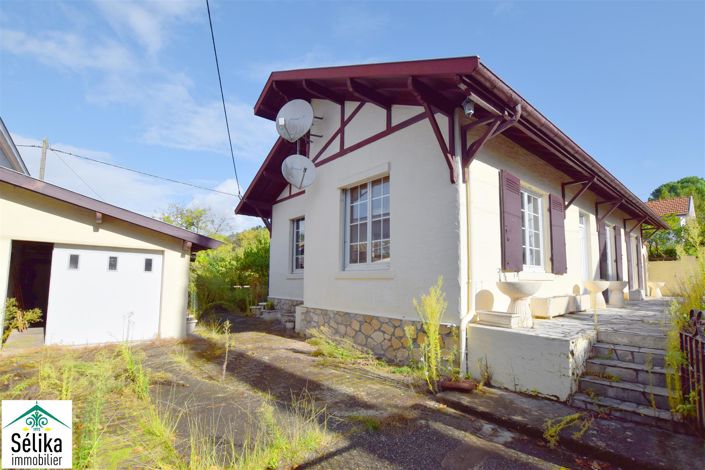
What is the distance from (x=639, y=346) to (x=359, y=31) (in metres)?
6.99

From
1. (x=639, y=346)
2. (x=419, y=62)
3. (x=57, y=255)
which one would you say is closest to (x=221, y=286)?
(x=57, y=255)

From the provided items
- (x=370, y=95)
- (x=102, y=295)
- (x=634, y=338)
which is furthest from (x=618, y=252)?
(x=102, y=295)

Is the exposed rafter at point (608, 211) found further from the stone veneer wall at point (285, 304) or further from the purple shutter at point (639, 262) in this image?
the stone veneer wall at point (285, 304)

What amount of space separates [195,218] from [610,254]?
2659 centimetres

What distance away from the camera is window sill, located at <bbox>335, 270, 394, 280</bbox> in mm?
5514

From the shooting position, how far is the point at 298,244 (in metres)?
9.78

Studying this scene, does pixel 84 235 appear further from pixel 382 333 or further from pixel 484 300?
pixel 484 300

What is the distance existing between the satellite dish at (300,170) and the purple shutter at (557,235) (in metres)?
4.94

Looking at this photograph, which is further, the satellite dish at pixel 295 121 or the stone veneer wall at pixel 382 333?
the satellite dish at pixel 295 121

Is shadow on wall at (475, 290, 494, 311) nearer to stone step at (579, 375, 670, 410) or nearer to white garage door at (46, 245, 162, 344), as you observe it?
stone step at (579, 375, 670, 410)

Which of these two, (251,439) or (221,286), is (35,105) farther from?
(251,439)

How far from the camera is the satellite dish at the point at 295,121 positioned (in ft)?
23.6

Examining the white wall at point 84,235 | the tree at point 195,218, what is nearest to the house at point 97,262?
the white wall at point 84,235

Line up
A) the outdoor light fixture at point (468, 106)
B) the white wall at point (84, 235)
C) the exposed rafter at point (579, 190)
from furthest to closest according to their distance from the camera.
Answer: the exposed rafter at point (579, 190), the white wall at point (84, 235), the outdoor light fixture at point (468, 106)
